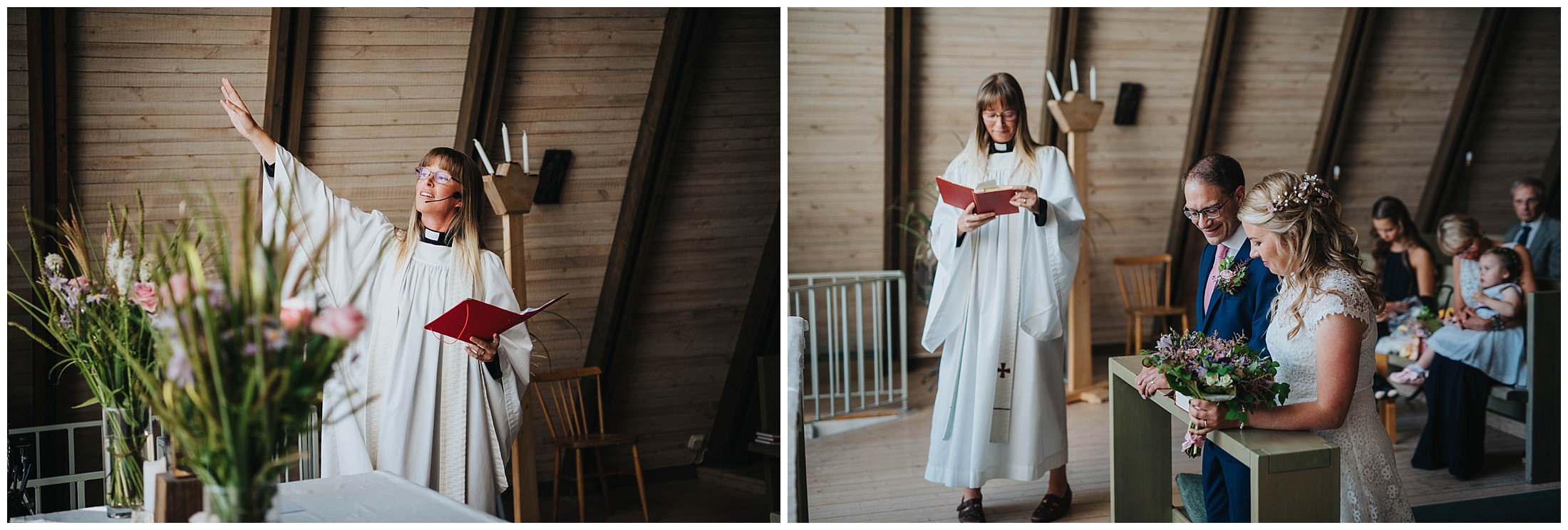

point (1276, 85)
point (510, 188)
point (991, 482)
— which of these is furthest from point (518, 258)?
point (1276, 85)

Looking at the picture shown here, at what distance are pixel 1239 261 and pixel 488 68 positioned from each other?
2712 millimetres

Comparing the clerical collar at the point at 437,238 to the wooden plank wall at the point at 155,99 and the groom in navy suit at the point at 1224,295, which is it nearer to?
the wooden plank wall at the point at 155,99

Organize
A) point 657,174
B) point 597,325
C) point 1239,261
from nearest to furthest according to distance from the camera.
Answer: point 1239,261 → point 657,174 → point 597,325

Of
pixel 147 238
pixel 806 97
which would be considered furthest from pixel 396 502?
pixel 806 97

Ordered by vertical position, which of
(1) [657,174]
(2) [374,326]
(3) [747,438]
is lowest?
(3) [747,438]

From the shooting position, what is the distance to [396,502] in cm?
225

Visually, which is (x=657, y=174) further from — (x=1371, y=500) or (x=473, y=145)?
(x=1371, y=500)

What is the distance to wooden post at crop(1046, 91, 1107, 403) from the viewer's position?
4762mm

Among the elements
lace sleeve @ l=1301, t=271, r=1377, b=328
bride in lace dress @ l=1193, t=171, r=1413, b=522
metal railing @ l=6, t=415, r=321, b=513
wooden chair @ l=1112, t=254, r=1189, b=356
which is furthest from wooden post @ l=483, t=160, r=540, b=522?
wooden chair @ l=1112, t=254, r=1189, b=356

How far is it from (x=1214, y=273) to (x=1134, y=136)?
3044 mm

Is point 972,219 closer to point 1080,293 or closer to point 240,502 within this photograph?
point 1080,293

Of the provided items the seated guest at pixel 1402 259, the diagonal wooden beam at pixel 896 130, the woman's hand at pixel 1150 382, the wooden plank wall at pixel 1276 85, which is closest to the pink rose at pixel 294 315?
the woman's hand at pixel 1150 382

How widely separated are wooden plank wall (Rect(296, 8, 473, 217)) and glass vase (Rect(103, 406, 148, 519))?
173cm

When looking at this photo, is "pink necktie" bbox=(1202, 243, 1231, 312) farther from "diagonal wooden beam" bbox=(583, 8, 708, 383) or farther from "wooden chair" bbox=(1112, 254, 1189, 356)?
"wooden chair" bbox=(1112, 254, 1189, 356)
